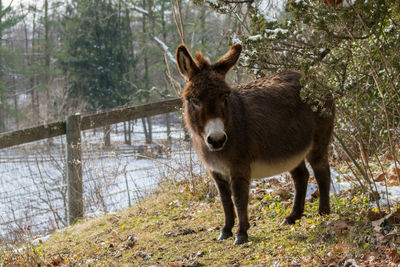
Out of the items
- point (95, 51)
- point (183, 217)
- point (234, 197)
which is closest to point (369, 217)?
point (234, 197)

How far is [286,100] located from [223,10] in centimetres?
129

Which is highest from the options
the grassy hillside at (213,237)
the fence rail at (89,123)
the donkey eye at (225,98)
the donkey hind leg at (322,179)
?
the donkey eye at (225,98)

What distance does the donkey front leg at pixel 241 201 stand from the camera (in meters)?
3.95

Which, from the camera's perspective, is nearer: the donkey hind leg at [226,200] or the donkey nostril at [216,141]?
the donkey nostril at [216,141]

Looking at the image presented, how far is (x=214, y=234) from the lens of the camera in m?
4.57

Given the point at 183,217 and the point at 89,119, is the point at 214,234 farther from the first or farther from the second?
the point at 89,119

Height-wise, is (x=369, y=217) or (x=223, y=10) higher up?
(x=223, y=10)

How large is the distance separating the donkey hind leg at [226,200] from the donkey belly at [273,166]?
1.07ft

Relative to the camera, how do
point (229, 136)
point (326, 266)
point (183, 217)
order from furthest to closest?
point (183, 217) → point (229, 136) → point (326, 266)

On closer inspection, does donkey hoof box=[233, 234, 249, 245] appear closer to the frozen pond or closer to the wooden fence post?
the frozen pond

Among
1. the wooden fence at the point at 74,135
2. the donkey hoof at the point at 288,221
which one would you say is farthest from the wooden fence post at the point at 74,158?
the donkey hoof at the point at 288,221

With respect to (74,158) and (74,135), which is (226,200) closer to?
(74,158)

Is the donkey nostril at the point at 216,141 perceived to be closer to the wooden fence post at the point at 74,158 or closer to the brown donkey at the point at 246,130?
the brown donkey at the point at 246,130

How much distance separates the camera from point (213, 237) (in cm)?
445
